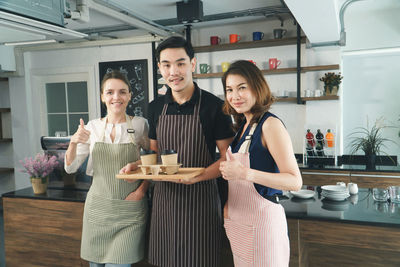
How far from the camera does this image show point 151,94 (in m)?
5.60

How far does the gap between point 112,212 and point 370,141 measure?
143 inches

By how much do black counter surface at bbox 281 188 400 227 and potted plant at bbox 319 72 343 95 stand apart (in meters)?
2.34

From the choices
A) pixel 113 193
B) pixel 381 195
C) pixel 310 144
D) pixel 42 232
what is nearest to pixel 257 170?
pixel 113 193

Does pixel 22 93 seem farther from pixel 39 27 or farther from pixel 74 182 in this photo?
pixel 39 27

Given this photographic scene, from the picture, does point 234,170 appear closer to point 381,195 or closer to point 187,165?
point 187,165

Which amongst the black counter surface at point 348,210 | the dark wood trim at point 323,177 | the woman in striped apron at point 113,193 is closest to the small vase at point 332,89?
the dark wood trim at point 323,177

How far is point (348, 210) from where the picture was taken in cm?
208

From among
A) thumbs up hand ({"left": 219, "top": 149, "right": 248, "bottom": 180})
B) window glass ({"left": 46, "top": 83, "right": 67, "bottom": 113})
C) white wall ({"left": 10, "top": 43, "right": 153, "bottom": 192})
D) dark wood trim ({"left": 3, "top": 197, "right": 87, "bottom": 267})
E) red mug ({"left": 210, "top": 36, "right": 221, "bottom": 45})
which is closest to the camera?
thumbs up hand ({"left": 219, "top": 149, "right": 248, "bottom": 180})

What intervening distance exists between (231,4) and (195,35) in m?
1.34

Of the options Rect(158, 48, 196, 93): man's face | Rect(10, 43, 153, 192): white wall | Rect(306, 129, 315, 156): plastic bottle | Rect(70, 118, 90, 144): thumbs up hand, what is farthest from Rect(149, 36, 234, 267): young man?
Rect(10, 43, 153, 192): white wall

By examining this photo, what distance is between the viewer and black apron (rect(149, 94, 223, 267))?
182cm

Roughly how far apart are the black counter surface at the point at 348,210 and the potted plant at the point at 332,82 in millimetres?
2345

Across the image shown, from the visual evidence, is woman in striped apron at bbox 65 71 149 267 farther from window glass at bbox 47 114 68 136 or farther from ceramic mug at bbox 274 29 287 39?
window glass at bbox 47 114 68 136

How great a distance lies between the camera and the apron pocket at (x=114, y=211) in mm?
2021
